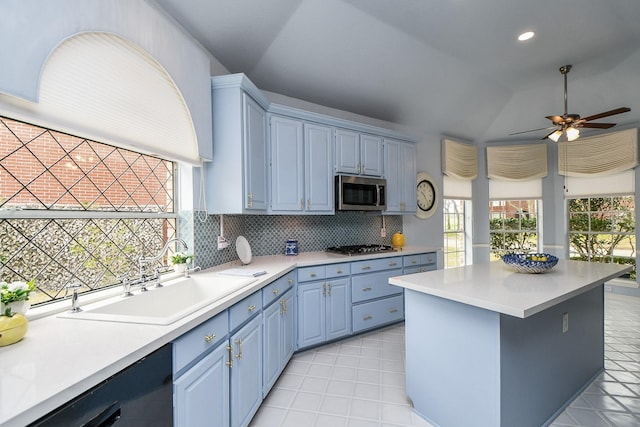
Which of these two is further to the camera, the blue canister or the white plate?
the blue canister

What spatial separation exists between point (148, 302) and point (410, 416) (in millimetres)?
1804

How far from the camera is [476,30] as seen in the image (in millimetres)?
3080

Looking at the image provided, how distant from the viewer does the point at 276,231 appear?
133 inches

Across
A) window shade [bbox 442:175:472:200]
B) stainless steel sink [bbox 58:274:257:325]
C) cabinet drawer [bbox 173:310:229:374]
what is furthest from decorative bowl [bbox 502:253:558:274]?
window shade [bbox 442:175:472:200]

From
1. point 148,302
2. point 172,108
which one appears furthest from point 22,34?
point 148,302

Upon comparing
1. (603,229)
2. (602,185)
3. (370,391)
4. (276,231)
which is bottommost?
(370,391)

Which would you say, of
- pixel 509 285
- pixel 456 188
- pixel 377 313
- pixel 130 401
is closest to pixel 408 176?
pixel 456 188

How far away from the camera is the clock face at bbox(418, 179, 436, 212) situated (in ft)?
15.6

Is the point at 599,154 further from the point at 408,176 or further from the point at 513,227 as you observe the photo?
the point at 408,176

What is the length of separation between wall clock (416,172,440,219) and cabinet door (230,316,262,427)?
11.5ft

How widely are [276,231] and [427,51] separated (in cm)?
269

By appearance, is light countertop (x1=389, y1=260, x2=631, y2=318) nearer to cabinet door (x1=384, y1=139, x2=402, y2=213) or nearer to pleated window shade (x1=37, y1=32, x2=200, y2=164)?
cabinet door (x1=384, y1=139, x2=402, y2=213)

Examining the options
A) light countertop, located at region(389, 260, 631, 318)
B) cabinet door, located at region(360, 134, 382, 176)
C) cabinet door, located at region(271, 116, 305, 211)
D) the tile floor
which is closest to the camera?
light countertop, located at region(389, 260, 631, 318)

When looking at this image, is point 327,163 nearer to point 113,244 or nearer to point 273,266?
point 273,266
